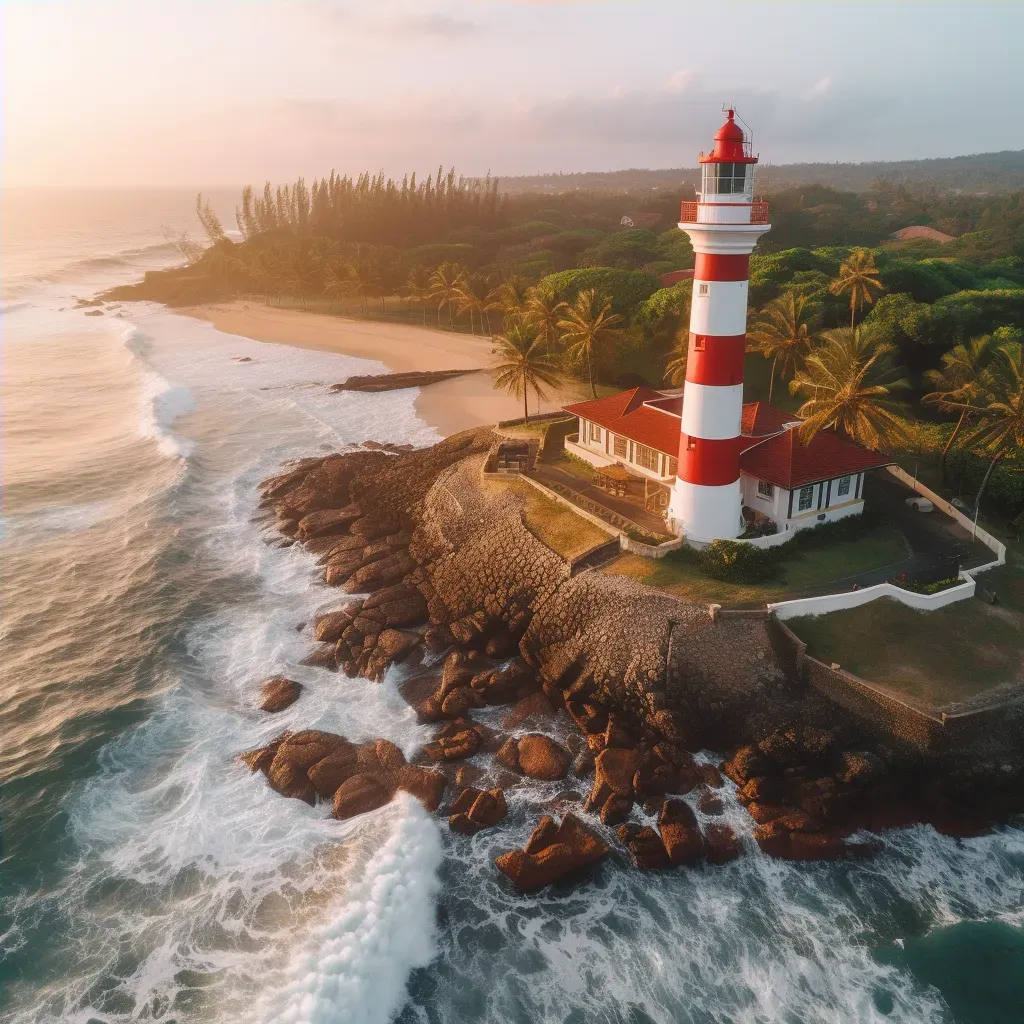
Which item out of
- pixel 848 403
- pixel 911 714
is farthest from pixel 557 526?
pixel 911 714

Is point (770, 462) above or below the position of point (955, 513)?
above

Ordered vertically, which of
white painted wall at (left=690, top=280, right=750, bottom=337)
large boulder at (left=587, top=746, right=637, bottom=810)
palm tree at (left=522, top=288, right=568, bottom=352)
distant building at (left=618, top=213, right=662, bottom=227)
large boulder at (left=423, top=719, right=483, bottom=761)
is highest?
white painted wall at (left=690, top=280, right=750, bottom=337)

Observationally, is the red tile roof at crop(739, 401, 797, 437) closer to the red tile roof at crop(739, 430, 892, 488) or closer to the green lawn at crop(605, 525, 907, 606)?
the red tile roof at crop(739, 430, 892, 488)

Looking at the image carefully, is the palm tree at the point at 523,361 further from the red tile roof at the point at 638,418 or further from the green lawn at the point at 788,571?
the green lawn at the point at 788,571

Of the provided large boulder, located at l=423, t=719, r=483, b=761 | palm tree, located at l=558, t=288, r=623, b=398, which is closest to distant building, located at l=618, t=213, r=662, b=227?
palm tree, located at l=558, t=288, r=623, b=398

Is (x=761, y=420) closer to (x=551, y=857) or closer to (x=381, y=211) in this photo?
(x=551, y=857)

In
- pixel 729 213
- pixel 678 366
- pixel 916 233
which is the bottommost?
pixel 678 366
